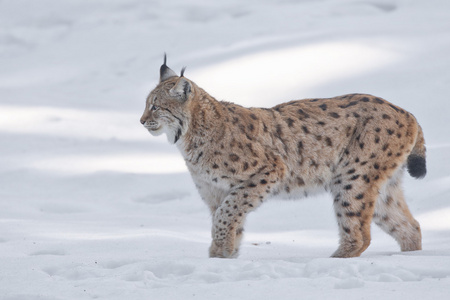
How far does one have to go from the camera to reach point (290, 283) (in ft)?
15.4

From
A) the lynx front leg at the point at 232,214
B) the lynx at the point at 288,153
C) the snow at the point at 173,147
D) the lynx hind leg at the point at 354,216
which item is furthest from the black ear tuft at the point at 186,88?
the lynx hind leg at the point at 354,216

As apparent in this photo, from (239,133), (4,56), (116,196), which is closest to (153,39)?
(4,56)

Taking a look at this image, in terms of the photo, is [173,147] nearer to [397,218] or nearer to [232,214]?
[397,218]

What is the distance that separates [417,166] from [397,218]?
48 cm

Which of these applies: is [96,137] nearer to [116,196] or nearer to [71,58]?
[116,196]

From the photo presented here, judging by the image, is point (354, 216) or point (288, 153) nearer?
point (354, 216)

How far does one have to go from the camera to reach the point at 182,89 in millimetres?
6570

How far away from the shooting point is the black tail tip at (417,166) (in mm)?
6742

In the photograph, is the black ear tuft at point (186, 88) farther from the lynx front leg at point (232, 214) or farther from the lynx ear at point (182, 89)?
the lynx front leg at point (232, 214)

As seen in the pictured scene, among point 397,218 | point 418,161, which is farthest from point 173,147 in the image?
point 418,161

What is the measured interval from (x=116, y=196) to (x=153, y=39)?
7.39m

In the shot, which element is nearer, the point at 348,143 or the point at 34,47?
the point at 348,143

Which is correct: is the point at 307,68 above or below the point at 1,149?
above

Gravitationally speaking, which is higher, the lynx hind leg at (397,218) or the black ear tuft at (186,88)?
the black ear tuft at (186,88)
